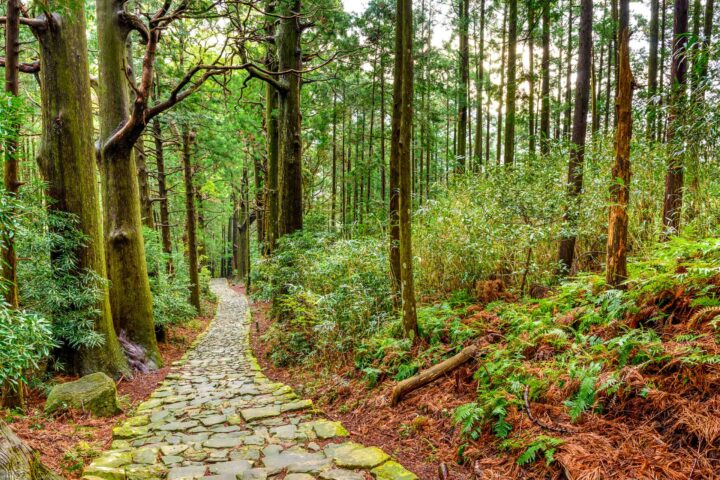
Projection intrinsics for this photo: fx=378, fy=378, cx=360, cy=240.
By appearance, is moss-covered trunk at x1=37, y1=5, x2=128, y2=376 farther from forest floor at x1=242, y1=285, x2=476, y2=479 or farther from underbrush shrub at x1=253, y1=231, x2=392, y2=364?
forest floor at x1=242, y1=285, x2=476, y2=479

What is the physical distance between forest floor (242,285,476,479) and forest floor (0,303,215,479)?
2.34 m

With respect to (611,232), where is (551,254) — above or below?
below

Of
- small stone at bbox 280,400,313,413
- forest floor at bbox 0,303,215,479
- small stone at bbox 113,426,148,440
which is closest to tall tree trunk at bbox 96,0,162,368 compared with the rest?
forest floor at bbox 0,303,215,479

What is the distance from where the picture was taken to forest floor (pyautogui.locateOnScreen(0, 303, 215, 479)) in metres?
3.35

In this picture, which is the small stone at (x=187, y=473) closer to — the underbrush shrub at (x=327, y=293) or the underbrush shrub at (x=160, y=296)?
the underbrush shrub at (x=327, y=293)

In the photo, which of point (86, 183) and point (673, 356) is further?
point (86, 183)

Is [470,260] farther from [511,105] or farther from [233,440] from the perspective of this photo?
[511,105]

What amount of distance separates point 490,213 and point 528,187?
1057 millimetres

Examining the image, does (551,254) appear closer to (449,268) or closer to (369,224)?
(449,268)

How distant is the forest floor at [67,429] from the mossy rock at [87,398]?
9 cm

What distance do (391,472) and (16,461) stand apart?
2.41 metres

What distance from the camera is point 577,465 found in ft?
7.77

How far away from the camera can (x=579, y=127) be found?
6.16 meters

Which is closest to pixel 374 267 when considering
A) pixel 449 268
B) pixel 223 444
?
pixel 449 268
